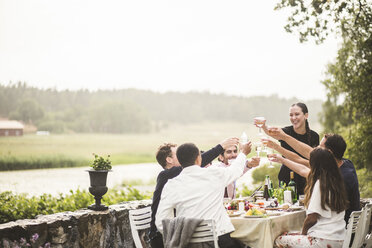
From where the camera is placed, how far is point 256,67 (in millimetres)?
19453

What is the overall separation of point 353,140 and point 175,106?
39.3ft

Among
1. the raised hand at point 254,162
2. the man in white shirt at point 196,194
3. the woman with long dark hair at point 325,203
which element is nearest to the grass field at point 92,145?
the raised hand at point 254,162

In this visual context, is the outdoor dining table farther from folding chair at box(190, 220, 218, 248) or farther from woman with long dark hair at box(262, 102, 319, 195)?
woman with long dark hair at box(262, 102, 319, 195)

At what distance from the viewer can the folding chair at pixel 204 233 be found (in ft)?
8.71

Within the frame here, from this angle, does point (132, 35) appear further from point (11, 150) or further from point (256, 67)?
point (11, 150)

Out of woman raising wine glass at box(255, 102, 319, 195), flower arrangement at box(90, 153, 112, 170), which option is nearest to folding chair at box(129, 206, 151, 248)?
flower arrangement at box(90, 153, 112, 170)

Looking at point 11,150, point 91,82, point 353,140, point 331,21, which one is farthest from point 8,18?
point 353,140

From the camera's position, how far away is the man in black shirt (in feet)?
10.7

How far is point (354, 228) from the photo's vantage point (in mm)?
3098

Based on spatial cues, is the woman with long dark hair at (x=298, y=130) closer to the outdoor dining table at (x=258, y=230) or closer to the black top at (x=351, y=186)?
the black top at (x=351, y=186)

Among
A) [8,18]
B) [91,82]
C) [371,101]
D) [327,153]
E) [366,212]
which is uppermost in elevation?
[8,18]

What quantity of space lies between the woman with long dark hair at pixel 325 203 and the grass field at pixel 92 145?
2427 mm

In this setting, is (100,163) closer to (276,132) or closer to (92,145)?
(276,132)

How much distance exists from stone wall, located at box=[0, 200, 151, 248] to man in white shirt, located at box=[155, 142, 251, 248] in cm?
141
